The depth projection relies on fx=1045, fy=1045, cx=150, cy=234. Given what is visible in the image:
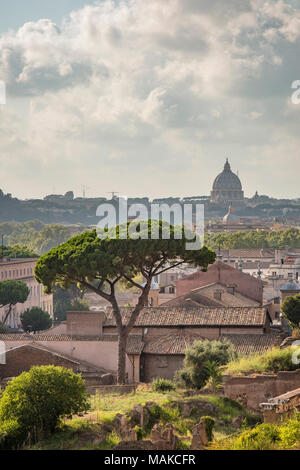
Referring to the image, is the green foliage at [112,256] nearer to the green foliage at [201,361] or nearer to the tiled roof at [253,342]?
the green foliage at [201,361]

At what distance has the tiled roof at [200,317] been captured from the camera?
2609cm

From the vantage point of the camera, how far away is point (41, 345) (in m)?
25.8

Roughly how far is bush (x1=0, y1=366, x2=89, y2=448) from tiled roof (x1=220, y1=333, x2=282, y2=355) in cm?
840

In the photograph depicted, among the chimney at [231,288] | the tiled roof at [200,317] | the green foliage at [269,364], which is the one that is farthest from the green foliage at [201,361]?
the chimney at [231,288]

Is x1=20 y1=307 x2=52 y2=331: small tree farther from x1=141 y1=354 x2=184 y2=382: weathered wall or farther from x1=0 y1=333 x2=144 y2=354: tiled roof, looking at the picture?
x1=141 y1=354 x2=184 y2=382: weathered wall

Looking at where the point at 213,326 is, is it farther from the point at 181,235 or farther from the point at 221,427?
the point at 221,427

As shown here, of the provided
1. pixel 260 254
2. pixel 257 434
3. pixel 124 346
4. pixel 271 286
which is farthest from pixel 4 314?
pixel 260 254

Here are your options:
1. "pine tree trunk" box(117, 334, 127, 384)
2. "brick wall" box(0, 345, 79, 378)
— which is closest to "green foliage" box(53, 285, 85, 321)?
"brick wall" box(0, 345, 79, 378)

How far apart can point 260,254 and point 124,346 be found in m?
65.3

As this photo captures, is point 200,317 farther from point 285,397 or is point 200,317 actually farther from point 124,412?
point 124,412

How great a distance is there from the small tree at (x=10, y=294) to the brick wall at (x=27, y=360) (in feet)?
61.5

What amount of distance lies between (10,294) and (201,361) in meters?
23.9

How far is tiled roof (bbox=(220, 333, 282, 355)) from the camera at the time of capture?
2392cm

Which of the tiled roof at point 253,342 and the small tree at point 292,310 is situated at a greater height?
the small tree at point 292,310
